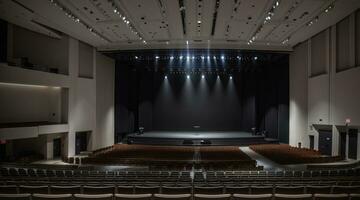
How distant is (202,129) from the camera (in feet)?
103

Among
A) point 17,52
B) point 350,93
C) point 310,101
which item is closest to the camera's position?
point 350,93

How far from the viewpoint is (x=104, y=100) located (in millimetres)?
25203

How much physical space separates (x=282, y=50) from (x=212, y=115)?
10590mm

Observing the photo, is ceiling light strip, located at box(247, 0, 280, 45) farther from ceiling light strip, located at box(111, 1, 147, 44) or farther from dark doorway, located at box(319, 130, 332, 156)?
dark doorway, located at box(319, 130, 332, 156)

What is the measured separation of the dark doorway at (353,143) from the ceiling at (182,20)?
6685 millimetres

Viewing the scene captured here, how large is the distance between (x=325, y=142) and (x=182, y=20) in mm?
12468

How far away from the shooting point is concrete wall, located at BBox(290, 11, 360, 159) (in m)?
16.9

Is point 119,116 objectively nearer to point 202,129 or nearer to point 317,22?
point 202,129

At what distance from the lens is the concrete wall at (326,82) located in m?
16.9

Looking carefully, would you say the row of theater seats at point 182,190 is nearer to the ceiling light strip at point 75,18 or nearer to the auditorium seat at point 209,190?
the auditorium seat at point 209,190

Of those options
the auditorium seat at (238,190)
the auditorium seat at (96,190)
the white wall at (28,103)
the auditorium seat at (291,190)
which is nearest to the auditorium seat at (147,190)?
the auditorium seat at (96,190)

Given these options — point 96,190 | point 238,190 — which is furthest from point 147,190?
point 238,190

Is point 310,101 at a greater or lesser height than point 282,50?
lesser

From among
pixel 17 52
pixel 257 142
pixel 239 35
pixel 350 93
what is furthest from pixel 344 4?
pixel 17 52
